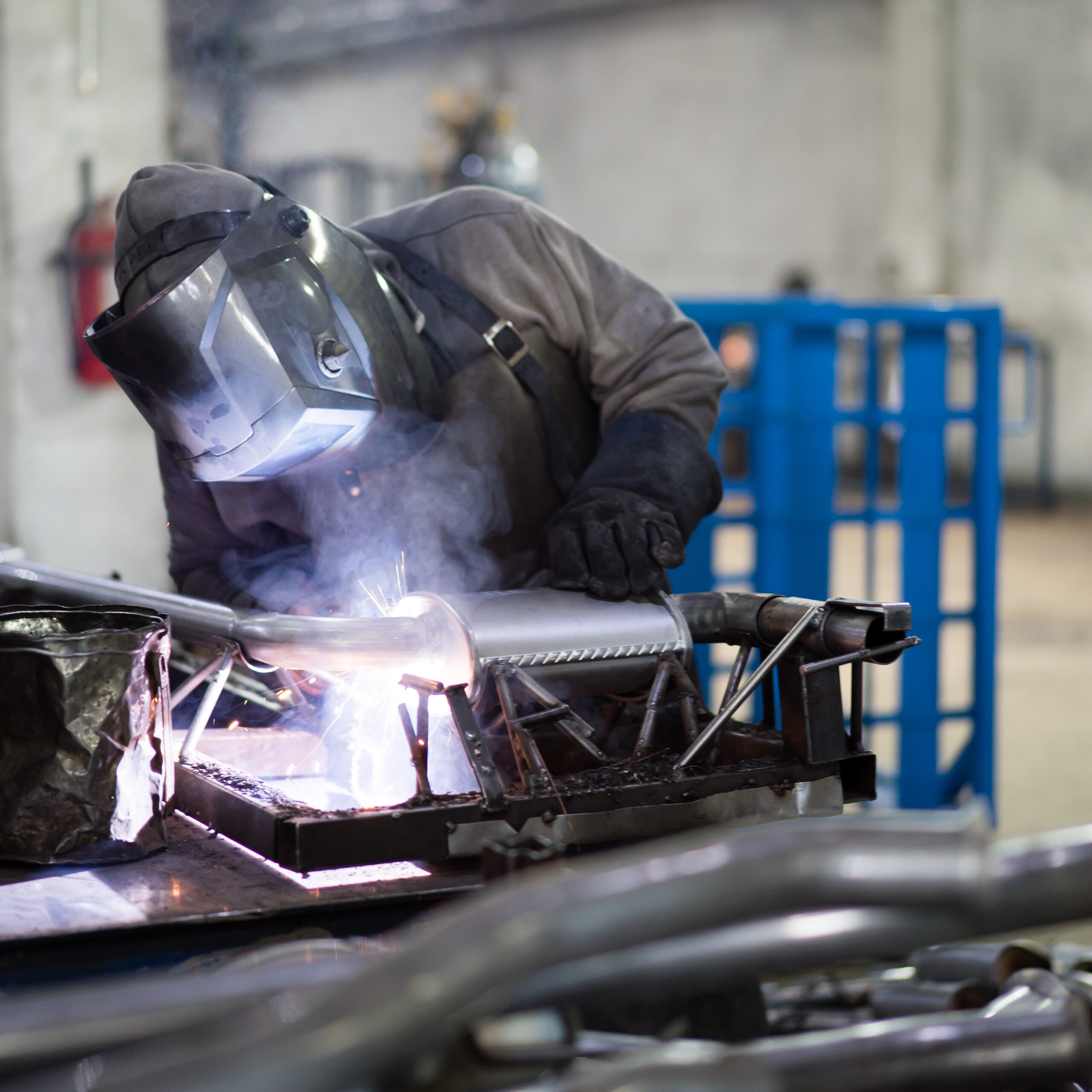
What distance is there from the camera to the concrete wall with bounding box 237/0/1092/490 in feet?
35.1

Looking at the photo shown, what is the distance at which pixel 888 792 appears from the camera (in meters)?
3.63

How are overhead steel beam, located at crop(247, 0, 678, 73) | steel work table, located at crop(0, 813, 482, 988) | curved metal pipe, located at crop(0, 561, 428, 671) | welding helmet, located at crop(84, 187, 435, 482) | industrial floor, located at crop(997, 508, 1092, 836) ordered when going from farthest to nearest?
overhead steel beam, located at crop(247, 0, 678, 73) → industrial floor, located at crop(997, 508, 1092, 836) → welding helmet, located at crop(84, 187, 435, 482) → curved metal pipe, located at crop(0, 561, 428, 671) → steel work table, located at crop(0, 813, 482, 988)

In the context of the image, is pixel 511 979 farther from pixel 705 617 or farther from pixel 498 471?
pixel 498 471

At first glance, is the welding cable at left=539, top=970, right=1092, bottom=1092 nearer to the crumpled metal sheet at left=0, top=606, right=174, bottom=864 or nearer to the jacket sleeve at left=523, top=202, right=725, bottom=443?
the crumpled metal sheet at left=0, top=606, right=174, bottom=864

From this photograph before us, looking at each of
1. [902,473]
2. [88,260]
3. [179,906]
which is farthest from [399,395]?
[88,260]

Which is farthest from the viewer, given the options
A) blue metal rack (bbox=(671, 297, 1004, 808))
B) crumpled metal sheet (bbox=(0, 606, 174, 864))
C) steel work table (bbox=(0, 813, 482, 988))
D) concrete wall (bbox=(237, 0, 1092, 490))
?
concrete wall (bbox=(237, 0, 1092, 490))

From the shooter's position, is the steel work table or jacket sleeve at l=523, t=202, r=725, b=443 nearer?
the steel work table

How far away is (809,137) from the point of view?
12422 millimetres

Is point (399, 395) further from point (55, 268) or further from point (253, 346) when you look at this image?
point (55, 268)

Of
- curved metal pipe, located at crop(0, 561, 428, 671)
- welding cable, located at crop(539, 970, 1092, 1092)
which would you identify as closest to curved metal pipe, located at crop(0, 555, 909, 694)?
curved metal pipe, located at crop(0, 561, 428, 671)

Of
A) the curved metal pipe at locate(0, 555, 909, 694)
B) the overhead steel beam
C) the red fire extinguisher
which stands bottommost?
the curved metal pipe at locate(0, 555, 909, 694)

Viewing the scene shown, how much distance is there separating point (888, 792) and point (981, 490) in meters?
0.90

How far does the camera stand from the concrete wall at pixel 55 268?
4.15m

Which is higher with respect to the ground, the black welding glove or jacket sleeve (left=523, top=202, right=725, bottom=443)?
jacket sleeve (left=523, top=202, right=725, bottom=443)
